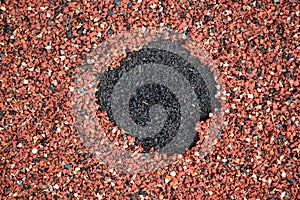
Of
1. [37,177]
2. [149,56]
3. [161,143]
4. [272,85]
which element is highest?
[272,85]

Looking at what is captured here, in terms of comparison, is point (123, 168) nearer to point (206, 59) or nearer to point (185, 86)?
point (185, 86)

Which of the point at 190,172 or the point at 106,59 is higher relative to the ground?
the point at 106,59

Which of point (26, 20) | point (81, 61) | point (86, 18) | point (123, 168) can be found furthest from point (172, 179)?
point (26, 20)

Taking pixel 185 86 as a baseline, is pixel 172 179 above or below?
below

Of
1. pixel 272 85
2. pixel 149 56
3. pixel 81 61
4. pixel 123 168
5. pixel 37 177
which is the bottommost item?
pixel 37 177

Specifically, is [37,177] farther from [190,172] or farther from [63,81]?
[190,172]

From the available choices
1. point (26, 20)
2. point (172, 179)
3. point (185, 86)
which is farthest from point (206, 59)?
point (26, 20)
